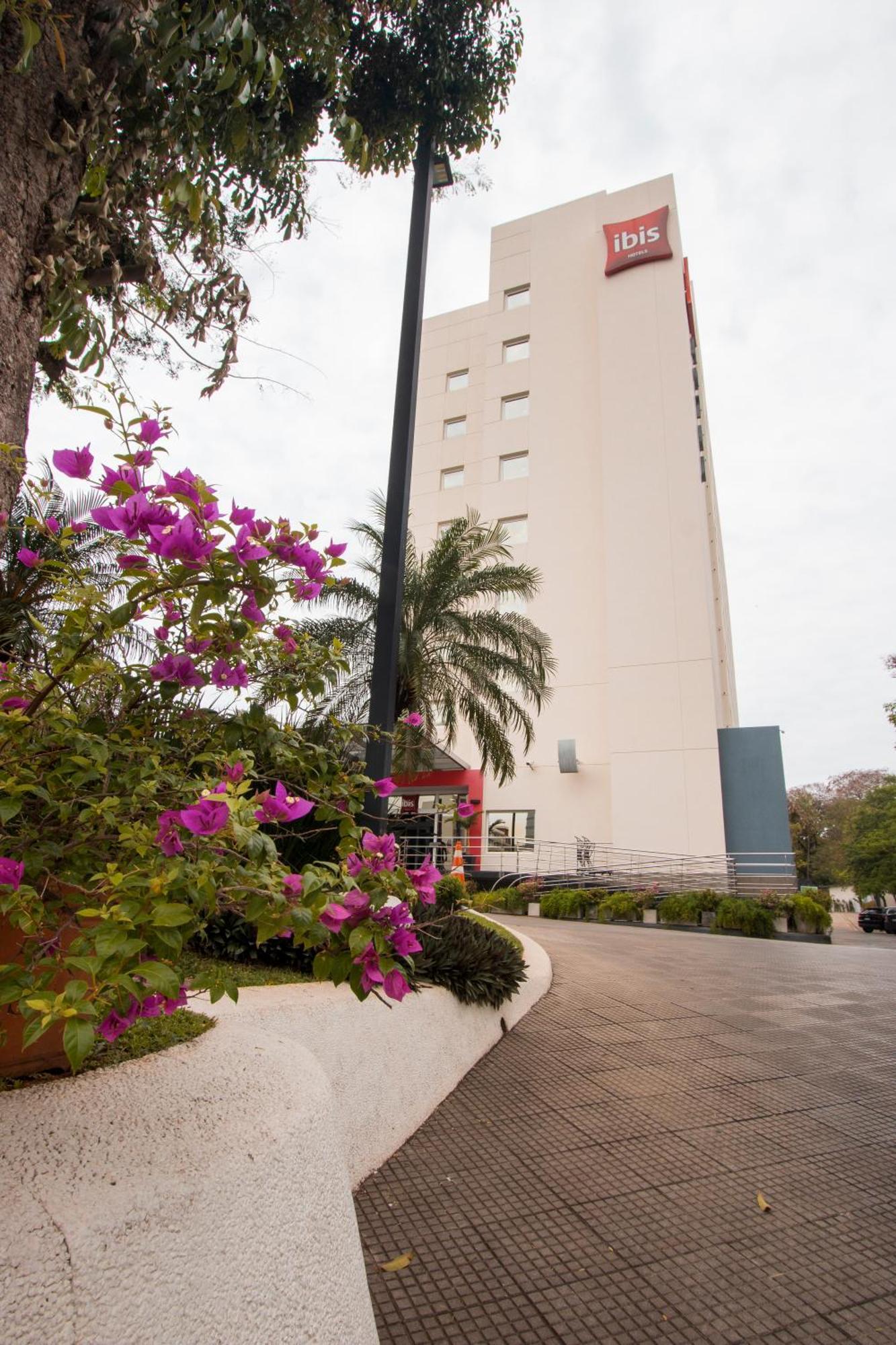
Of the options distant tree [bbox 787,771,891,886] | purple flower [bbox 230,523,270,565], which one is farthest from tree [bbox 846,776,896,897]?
purple flower [bbox 230,523,270,565]

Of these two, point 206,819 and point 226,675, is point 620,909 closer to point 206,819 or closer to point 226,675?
point 226,675

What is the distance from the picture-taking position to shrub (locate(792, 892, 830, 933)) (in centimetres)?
1534

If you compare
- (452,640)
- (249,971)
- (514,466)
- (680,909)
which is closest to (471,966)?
(249,971)

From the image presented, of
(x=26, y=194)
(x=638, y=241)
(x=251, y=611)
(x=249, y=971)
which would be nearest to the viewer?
(x=251, y=611)

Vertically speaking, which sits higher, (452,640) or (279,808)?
(452,640)

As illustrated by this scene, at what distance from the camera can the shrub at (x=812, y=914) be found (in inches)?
604

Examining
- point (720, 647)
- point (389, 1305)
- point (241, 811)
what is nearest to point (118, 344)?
point (241, 811)

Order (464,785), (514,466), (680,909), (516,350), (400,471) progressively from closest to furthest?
(400,471) → (680,909) → (464,785) → (514,466) → (516,350)

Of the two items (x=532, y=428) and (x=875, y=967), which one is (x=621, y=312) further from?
(x=875, y=967)

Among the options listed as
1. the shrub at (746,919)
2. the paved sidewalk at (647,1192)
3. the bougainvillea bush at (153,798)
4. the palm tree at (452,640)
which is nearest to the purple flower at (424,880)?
the bougainvillea bush at (153,798)

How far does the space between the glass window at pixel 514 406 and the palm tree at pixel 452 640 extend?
47.3 ft

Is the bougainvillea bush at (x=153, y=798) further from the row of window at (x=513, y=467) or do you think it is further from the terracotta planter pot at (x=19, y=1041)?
the row of window at (x=513, y=467)

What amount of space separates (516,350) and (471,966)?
2909 cm

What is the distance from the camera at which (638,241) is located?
1042 inches
